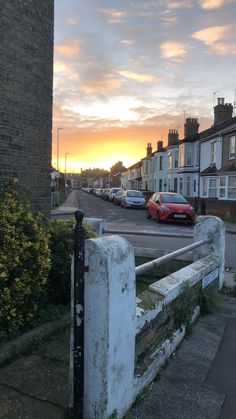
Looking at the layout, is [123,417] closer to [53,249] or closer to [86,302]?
[86,302]

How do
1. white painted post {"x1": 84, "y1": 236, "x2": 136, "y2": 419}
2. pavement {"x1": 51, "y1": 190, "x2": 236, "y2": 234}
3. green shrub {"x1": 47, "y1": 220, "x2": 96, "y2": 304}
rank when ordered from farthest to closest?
pavement {"x1": 51, "y1": 190, "x2": 236, "y2": 234} → green shrub {"x1": 47, "y1": 220, "x2": 96, "y2": 304} → white painted post {"x1": 84, "y1": 236, "x2": 136, "y2": 419}

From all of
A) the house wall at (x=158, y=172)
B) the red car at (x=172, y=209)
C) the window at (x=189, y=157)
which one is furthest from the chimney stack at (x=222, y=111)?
the red car at (x=172, y=209)

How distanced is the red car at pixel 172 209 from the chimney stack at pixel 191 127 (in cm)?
2457

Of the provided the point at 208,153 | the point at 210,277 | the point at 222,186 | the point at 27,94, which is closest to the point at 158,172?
the point at 208,153

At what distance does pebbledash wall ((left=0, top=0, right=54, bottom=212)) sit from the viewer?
5.07m

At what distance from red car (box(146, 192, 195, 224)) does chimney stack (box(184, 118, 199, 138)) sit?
2457 centimetres

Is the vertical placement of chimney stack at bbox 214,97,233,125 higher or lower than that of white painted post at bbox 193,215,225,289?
higher

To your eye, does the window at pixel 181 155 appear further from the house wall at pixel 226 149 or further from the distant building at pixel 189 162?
the house wall at pixel 226 149

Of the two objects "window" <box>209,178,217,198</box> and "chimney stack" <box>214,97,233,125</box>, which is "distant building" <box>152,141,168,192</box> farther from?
"window" <box>209,178,217,198</box>

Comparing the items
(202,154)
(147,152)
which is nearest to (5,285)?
(202,154)

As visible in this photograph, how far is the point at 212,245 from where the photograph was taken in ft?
22.5

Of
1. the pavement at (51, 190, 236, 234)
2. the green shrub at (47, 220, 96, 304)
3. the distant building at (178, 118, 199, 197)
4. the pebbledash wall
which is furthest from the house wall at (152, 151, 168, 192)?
the green shrub at (47, 220, 96, 304)

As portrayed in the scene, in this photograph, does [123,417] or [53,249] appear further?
[53,249]

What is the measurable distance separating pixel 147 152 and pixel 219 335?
73.0 m
